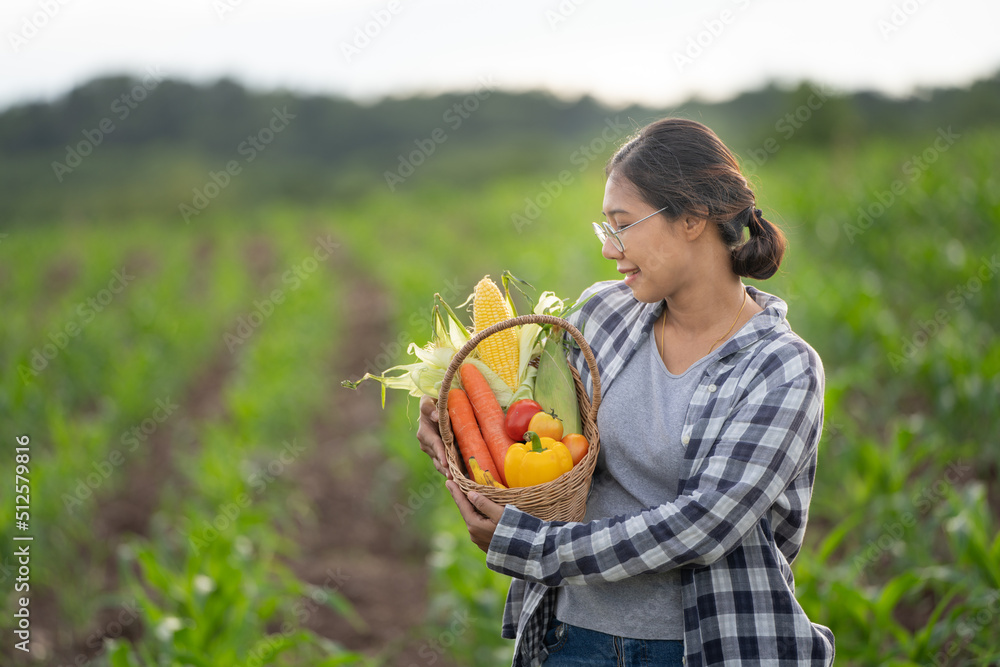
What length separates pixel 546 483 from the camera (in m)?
1.42

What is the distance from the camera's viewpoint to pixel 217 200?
33.8m

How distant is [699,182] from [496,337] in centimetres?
60

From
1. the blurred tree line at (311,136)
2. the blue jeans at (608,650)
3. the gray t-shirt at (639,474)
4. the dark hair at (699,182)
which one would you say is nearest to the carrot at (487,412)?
the gray t-shirt at (639,474)

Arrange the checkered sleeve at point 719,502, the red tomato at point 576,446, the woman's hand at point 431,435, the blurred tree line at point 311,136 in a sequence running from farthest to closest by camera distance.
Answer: the blurred tree line at point 311,136
the woman's hand at point 431,435
the red tomato at point 576,446
the checkered sleeve at point 719,502

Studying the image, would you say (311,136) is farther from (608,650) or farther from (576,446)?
(608,650)

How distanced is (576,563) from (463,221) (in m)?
20.2

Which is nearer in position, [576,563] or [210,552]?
[576,563]

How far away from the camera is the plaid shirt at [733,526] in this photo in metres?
1.34

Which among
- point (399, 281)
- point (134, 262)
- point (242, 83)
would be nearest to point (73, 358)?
point (399, 281)

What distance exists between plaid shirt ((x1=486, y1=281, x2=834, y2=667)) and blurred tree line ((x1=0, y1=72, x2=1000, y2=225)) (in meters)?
16.7

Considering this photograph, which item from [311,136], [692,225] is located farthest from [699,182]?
[311,136]

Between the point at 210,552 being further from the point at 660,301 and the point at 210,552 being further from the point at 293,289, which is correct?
the point at 293,289

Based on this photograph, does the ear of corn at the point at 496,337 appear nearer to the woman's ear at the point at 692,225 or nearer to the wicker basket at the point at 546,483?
the wicker basket at the point at 546,483

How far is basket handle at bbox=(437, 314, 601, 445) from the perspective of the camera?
1.51 metres
